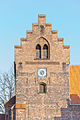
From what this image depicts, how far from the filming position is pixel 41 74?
3152 centimetres

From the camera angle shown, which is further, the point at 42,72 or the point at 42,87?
the point at 42,72

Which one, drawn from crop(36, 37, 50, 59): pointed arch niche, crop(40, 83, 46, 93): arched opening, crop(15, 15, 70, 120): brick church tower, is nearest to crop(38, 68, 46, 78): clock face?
crop(15, 15, 70, 120): brick church tower

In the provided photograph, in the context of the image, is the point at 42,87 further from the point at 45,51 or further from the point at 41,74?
the point at 45,51

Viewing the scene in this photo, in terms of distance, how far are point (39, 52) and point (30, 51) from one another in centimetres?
94

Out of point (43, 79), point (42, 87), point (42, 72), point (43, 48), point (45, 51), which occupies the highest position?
point (43, 48)

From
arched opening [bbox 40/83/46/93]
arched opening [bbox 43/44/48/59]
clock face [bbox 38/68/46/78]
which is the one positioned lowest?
arched opening [bbox 40/83/46/93]

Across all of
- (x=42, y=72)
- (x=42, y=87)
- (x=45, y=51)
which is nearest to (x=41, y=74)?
(x=42, y=72)

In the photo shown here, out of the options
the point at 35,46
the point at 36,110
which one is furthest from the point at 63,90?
the point at 35,46

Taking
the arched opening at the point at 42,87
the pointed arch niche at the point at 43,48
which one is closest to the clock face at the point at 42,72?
the arched opening at the point at 42,87

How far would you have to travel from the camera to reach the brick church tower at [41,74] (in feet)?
101

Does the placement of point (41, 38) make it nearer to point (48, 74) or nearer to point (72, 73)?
point (48, 74)

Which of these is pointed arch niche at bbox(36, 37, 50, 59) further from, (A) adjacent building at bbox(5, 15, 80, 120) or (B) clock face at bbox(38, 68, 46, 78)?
(B) clock face at bbox(38, 68, 46, 78)

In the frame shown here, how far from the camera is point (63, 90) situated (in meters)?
31.3

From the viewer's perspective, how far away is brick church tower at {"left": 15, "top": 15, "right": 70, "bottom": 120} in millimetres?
30766
